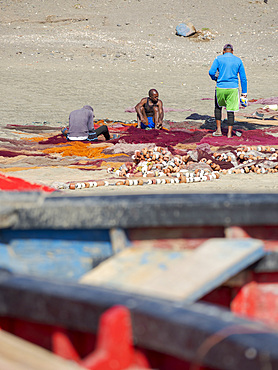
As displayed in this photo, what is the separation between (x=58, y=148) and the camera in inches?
Answer: 394

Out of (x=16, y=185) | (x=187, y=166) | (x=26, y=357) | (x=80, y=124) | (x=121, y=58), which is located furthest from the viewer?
(x=121, y=58)

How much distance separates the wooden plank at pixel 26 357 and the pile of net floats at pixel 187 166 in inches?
208

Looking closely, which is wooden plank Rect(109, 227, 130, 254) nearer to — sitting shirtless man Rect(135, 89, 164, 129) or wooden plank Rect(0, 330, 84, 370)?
wooden plank Rect(0, 330, 84, 370)

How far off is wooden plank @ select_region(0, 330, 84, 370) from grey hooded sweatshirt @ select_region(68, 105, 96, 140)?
7973mm

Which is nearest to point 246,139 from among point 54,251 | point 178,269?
point 54,251

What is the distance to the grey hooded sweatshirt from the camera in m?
10.3

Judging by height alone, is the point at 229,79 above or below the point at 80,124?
above

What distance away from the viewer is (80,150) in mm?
9883

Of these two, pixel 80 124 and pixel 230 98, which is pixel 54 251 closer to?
pixel 80 124

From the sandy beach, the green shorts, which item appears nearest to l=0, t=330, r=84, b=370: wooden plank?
the sandy beach

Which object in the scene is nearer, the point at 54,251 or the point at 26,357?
the point at 26,357

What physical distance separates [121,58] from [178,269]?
24.0 m

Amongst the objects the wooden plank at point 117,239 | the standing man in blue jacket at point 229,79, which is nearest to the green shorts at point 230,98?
the standing man in blue jacket at point 229,79

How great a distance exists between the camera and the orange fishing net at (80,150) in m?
9.68
